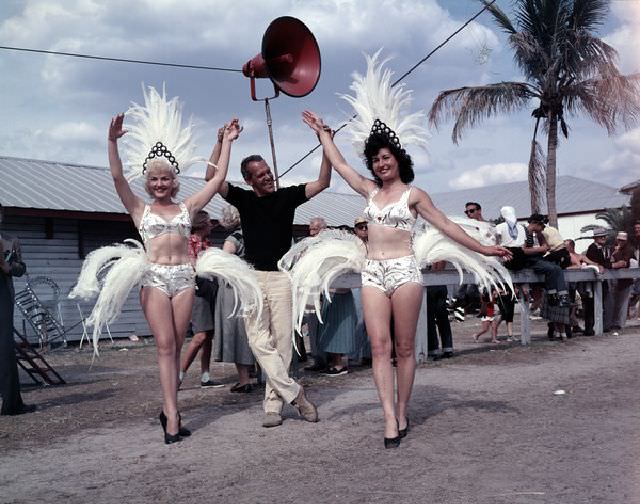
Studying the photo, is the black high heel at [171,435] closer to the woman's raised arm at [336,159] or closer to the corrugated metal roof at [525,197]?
the woman's raised arm at [336,159]

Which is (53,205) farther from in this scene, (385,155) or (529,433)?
(529,433)

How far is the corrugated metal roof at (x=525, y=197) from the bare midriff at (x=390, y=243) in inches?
1500

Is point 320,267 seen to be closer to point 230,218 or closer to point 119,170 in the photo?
point 119,170

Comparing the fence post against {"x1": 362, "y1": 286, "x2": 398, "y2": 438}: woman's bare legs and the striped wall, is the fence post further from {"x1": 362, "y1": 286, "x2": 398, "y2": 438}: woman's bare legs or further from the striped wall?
the striped wall

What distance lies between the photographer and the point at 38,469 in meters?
4.66

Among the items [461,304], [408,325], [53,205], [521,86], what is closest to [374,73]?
[408,325]

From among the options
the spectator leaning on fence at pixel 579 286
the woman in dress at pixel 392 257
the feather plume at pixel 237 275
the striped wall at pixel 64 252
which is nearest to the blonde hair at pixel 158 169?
the feather plume at pixel 237 275

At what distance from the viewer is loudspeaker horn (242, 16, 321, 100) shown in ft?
21.3

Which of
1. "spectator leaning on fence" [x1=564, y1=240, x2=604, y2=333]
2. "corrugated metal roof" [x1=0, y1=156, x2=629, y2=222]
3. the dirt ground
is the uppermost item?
"corrugated metal roof" [x1=0, y1=156, x2=629, y2=222]

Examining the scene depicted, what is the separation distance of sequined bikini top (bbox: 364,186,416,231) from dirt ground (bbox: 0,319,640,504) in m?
1.48

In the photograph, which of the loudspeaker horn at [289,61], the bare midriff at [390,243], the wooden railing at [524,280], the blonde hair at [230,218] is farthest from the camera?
the wooden railing at [524,280]

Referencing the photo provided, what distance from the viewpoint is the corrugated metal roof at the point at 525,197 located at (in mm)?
44188

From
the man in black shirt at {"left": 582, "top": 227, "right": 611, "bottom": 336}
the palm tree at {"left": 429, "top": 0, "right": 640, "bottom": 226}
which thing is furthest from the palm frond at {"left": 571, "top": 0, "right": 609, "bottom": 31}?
the man in black shirt at {"left": 582, "top": 227, "right": 611, "bottom": 336}

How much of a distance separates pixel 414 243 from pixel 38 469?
3051 mm
